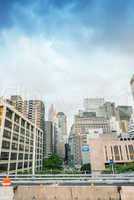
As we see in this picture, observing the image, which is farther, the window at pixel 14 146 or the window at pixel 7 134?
the window at pixel 14 146

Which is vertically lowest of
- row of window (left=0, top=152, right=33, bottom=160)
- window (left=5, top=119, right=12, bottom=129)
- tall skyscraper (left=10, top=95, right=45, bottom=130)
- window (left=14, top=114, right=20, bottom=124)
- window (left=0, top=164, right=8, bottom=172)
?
window (left=0, top=164, right=8, bottom=172)

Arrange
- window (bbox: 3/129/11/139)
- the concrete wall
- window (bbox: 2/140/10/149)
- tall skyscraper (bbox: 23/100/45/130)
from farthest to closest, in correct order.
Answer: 1. tall skyscraper (bbox: 23/100/45/130)
2. window (bbox: 3/129/11/139)
3. window (bbox: 2/140/10/149)
4. the concrete wall

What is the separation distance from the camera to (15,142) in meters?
63.2

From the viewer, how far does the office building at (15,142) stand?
53.7 metres

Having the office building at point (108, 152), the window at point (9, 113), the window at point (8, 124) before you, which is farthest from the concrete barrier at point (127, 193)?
the office building at point (108, 152)

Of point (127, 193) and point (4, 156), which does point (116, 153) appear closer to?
point (4, 156)

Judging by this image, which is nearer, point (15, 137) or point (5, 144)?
point (5, 144)

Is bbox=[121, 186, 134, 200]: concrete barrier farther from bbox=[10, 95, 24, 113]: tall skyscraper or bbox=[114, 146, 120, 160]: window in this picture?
bbox=[10, 95, 24, 113]: tall skyscraper

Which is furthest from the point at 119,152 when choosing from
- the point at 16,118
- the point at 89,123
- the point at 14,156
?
the point at 89,123

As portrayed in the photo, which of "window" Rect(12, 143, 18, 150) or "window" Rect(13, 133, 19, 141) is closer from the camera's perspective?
"window" Rect(12, 143, 18, 150)

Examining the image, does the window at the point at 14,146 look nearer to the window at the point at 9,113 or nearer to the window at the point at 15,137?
the window at the point at 15,137

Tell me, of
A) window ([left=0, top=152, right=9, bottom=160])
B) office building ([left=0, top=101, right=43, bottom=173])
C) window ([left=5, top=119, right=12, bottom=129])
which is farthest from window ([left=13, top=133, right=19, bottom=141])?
window ([left=0, top=152, right=9, bottom=160])

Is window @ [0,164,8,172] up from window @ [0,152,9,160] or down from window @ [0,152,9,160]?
down

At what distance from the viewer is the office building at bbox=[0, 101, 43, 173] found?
5366 centimetres
